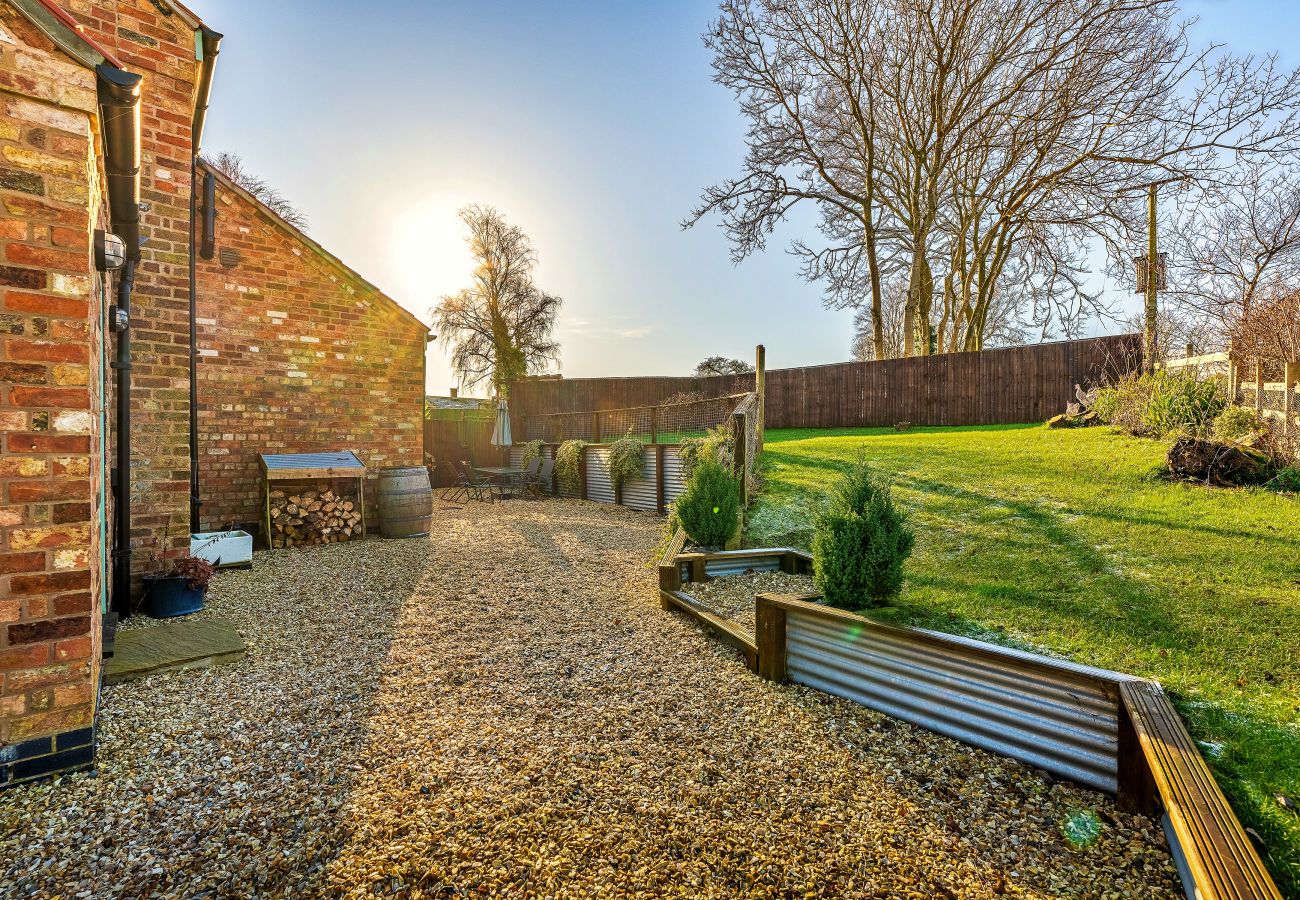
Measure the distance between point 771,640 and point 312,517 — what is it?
20.2 ft

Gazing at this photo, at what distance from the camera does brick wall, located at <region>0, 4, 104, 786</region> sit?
1998mm

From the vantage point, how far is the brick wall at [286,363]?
6672 mm

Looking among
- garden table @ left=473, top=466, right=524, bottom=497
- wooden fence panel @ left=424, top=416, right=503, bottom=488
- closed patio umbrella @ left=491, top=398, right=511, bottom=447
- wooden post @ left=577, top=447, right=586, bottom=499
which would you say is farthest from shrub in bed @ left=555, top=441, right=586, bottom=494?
wooden fence panel @ left=424, top=416, right=503, bottom=488

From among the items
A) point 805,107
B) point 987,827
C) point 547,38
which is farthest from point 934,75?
point 987,827

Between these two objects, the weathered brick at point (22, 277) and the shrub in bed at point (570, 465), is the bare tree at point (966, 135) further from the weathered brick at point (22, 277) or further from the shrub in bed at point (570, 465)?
the weathered brick at point (22, 277)

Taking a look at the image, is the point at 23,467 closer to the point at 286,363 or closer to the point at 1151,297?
the point at 286,363

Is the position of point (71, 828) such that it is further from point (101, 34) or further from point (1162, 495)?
point (1162, 495)

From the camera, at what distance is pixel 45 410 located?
6.73ft

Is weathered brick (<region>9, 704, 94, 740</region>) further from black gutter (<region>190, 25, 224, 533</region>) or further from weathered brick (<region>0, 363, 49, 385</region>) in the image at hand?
black gutter (<region>190, 25, 224, 533</region>)

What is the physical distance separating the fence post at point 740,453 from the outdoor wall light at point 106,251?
5.46 metres

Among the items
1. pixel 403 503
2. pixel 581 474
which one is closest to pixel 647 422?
pixel 581 474

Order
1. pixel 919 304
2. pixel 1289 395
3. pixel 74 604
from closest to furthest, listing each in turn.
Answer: pixel 74 604, pixel 1289 395, pixel 919 304

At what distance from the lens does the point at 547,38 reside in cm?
714

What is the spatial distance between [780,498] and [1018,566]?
9.98 feet
